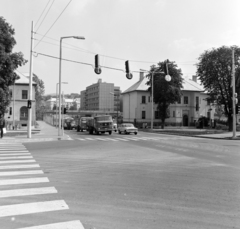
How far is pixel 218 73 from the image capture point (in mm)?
39375

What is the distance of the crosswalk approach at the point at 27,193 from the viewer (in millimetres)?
4824

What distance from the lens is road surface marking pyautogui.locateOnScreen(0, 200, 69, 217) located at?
16.3 ft

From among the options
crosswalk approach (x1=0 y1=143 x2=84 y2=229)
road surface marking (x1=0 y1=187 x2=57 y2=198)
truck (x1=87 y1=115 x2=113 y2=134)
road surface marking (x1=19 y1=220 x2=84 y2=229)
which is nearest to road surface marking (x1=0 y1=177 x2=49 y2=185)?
crosswalk approach (x1=0 y1=143 x2=84 y2=229)

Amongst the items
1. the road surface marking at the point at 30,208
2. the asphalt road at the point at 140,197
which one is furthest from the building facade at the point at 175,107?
the road surface marking at the point at 30,208

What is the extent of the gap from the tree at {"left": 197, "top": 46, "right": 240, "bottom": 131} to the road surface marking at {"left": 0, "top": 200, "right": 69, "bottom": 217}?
3725cm

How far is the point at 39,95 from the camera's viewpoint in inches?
Answer: 3132

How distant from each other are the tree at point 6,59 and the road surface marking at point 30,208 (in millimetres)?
23008

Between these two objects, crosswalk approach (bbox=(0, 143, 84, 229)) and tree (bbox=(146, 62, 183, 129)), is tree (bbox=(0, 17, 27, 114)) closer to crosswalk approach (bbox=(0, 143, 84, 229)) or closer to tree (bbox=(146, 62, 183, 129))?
crosswalk approach (bbox=(0, 143, 84, 229))

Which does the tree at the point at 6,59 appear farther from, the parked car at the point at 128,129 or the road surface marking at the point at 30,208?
the road surface marking at the point at 30,208

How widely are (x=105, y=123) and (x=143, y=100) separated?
99.0 ft

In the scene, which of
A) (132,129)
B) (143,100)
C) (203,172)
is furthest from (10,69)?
(143,100)

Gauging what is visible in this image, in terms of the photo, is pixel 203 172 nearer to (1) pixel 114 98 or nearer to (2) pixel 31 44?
(2) pixel 31 44

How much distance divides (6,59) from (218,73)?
28488mm

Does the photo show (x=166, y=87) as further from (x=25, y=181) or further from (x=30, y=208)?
(x=30, y=208)
